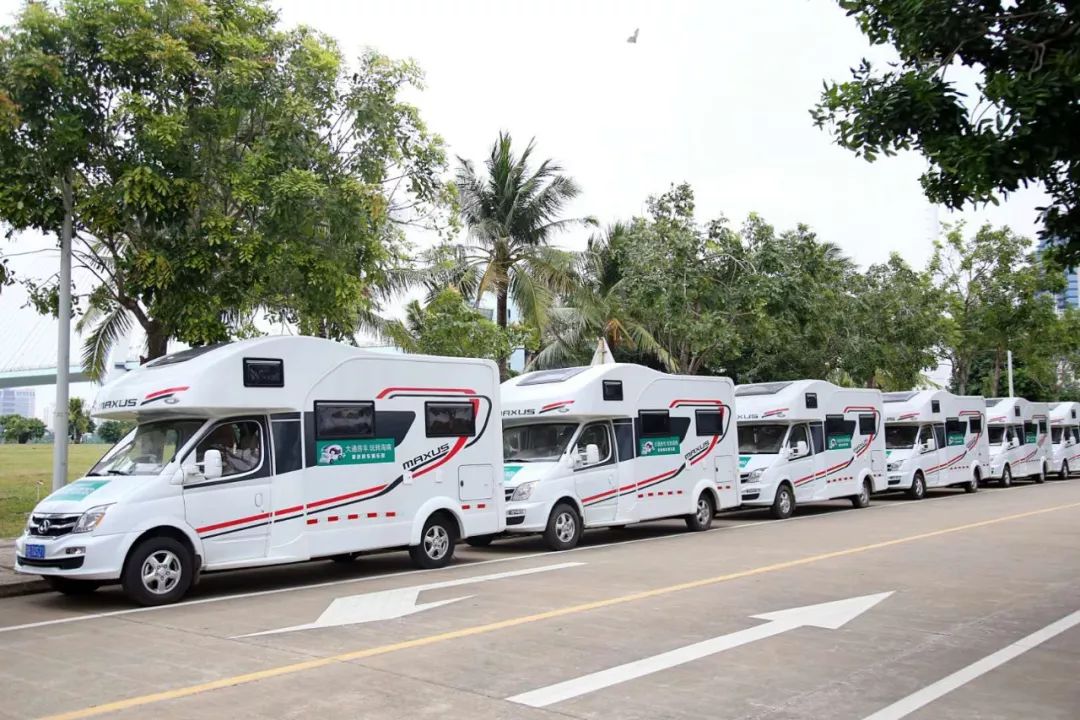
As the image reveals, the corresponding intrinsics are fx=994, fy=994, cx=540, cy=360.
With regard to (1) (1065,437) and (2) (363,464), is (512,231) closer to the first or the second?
(2) (363,464)

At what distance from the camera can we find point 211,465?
10883mm

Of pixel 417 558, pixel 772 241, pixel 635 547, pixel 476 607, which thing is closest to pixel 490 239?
pixel 772 241

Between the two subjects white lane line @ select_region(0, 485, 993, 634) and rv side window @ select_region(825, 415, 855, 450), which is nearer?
white lane line @ select_region(0, 485, 993, 634)

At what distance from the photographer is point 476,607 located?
10070 millimetres

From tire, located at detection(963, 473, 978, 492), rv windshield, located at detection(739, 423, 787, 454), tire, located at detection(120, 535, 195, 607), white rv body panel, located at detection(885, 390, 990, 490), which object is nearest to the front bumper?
tire, located at detection(120, 535, 195, 607)

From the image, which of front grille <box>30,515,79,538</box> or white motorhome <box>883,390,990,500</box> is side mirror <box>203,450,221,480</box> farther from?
white motorhome <box>883,390,990,500</box>

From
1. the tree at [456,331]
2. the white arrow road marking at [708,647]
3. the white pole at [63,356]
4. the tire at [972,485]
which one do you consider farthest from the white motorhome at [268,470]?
the tire at [972,485]

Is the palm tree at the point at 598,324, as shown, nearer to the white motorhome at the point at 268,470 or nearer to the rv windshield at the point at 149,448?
the white motorhome at the point at 268,470

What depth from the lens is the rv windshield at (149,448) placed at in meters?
10.9

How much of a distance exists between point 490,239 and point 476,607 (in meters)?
17.6

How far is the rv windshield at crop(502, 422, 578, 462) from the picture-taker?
15.8 metres

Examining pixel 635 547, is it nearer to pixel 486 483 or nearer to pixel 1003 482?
pixel 486 483

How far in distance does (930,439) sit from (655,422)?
526 inches

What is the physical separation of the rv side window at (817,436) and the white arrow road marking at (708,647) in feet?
35.7
